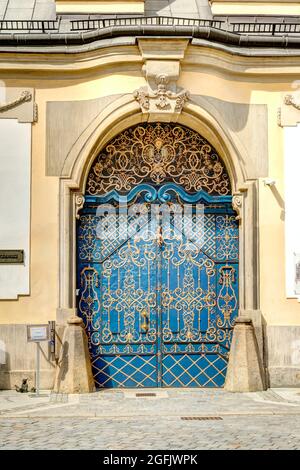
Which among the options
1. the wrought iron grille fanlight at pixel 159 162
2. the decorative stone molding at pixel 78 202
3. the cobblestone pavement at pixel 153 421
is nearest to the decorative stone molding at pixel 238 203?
the wrought iron grille fanlight at pixel 159 162

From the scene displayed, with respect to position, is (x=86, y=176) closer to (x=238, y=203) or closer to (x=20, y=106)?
(x=20, y=106)

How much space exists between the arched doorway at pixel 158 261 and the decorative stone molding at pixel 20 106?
127 cm

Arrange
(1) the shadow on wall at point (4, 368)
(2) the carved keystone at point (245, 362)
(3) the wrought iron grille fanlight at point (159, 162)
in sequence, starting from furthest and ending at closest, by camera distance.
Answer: (3) the wrought iron grille fanlight at point (159, 162) < (1) the shadow on wall at point (4, 368) < (2) the carved keystone at point (245, 362)

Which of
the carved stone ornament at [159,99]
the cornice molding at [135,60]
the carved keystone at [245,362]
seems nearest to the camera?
the carved keystone at [245,362]

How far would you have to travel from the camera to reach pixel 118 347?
14.1m

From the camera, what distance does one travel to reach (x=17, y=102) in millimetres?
13992

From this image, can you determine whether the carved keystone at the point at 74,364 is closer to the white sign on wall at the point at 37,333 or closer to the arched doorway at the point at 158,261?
the white sign on wall at the point at 37,333

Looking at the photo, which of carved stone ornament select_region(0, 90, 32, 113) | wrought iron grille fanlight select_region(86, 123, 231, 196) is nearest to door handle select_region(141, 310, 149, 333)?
wrought iron grille fanlight select_region(86, 123, 231, 196)

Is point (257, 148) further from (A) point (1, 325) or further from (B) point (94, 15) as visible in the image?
(A) point (1, 325)

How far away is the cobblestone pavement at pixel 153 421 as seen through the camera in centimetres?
952

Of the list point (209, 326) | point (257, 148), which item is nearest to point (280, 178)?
point (257, 148)

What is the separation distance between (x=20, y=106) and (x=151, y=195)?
2.45m

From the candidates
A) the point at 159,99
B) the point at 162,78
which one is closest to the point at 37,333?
the point at 159,99
